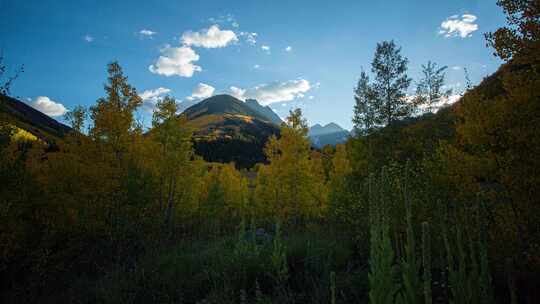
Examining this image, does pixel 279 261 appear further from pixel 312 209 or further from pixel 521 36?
pixel 312 209

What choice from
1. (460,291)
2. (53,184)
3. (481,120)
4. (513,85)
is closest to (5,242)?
(53,184)

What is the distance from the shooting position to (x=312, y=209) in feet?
65.9

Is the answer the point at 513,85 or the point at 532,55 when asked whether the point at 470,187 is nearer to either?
the point at 513,85

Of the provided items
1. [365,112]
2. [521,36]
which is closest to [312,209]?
[365,112]

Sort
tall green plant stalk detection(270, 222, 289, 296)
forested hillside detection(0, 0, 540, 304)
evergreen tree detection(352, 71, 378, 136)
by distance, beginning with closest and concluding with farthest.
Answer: forested hillside detection(0, 0, 540, 304) < tall green plant stalk detection(270, 222, 289, 296) < evergreen tree detection(352, 71, 378, 136)

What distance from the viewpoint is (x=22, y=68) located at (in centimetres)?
971

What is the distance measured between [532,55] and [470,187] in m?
3.81

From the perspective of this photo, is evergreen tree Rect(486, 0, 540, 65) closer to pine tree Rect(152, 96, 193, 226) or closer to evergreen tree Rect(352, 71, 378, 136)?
evergreen tree Rect(352, 71, 378, 136)

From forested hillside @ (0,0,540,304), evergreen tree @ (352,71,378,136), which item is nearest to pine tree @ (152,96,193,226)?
forested hillside @ (0,0,540,304)

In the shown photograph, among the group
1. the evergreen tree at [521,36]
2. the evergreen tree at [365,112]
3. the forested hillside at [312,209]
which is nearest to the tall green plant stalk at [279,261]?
the forested hillside at [312,209]

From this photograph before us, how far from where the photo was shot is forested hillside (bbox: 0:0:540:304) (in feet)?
11.9

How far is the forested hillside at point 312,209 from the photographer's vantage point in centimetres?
364

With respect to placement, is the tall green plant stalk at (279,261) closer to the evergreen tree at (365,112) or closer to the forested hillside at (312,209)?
the forested hillside at (312,209)

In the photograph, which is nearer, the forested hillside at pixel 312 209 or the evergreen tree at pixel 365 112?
the forested hillside at pixel 312 209
